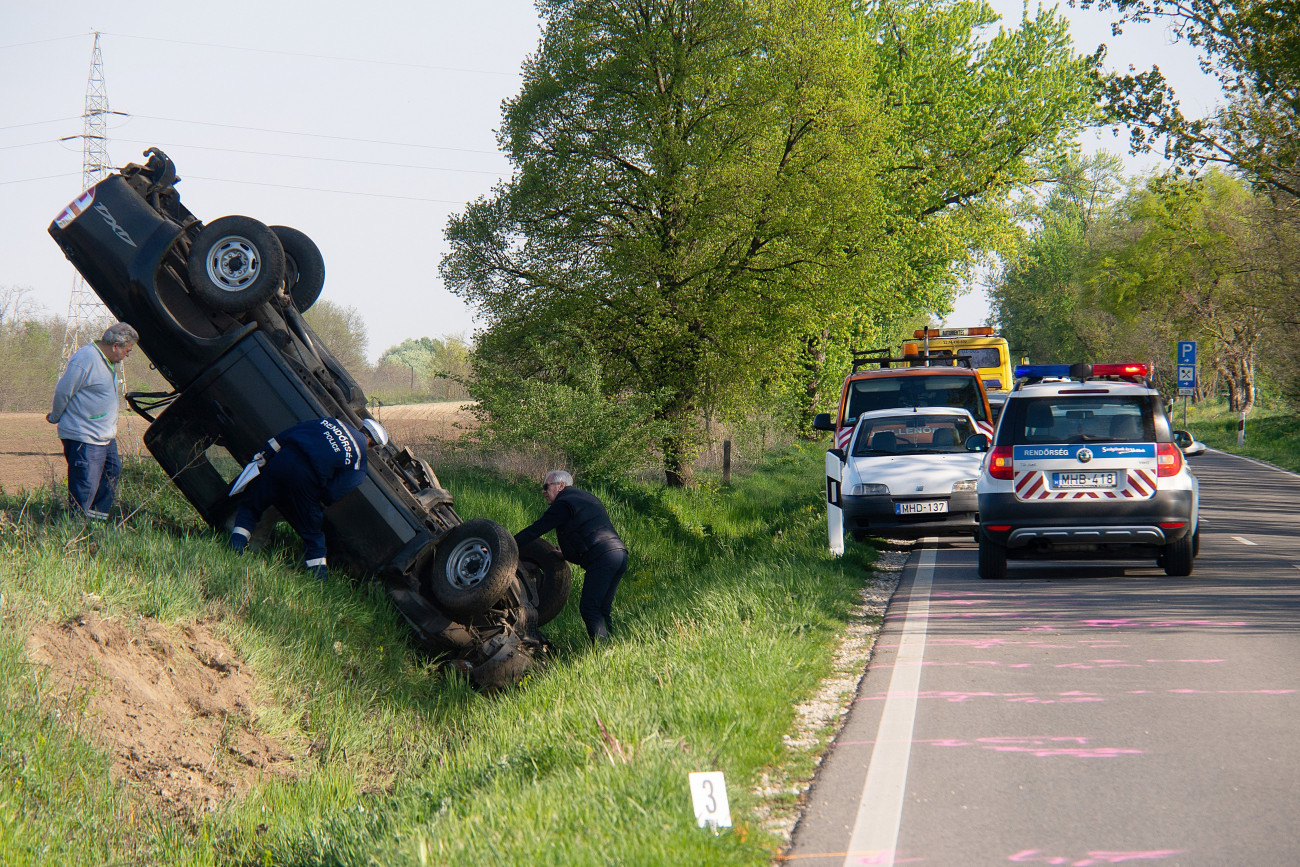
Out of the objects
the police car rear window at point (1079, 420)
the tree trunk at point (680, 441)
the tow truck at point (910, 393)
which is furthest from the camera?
the tree trunk at point (680, 441)

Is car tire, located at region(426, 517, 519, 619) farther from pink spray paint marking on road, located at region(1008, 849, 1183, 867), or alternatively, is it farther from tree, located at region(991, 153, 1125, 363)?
tree, located at region(991, 153, 1125, 363)

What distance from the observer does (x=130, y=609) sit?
7133 mm

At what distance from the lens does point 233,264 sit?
9.28 metres

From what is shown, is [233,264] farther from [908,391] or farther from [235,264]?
[908,391]

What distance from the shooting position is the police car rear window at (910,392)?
15.6m

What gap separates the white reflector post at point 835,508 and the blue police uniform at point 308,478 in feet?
18.3

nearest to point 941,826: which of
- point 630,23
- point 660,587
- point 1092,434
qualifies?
point 1092,434

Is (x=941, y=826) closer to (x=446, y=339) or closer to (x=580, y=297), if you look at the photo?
(x=580, y=297)

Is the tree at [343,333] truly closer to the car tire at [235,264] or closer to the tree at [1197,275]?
the tree at [1197,275]

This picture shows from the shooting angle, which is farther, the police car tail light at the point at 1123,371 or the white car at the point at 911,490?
→ the police car tail light at the point at 1123,371

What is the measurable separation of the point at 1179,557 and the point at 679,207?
521 inches

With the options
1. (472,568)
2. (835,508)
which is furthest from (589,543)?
(835,508)

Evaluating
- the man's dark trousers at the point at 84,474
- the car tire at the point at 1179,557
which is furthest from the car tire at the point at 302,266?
the car tire at the point at 1179,557

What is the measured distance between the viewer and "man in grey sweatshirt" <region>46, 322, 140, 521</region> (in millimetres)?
8836
